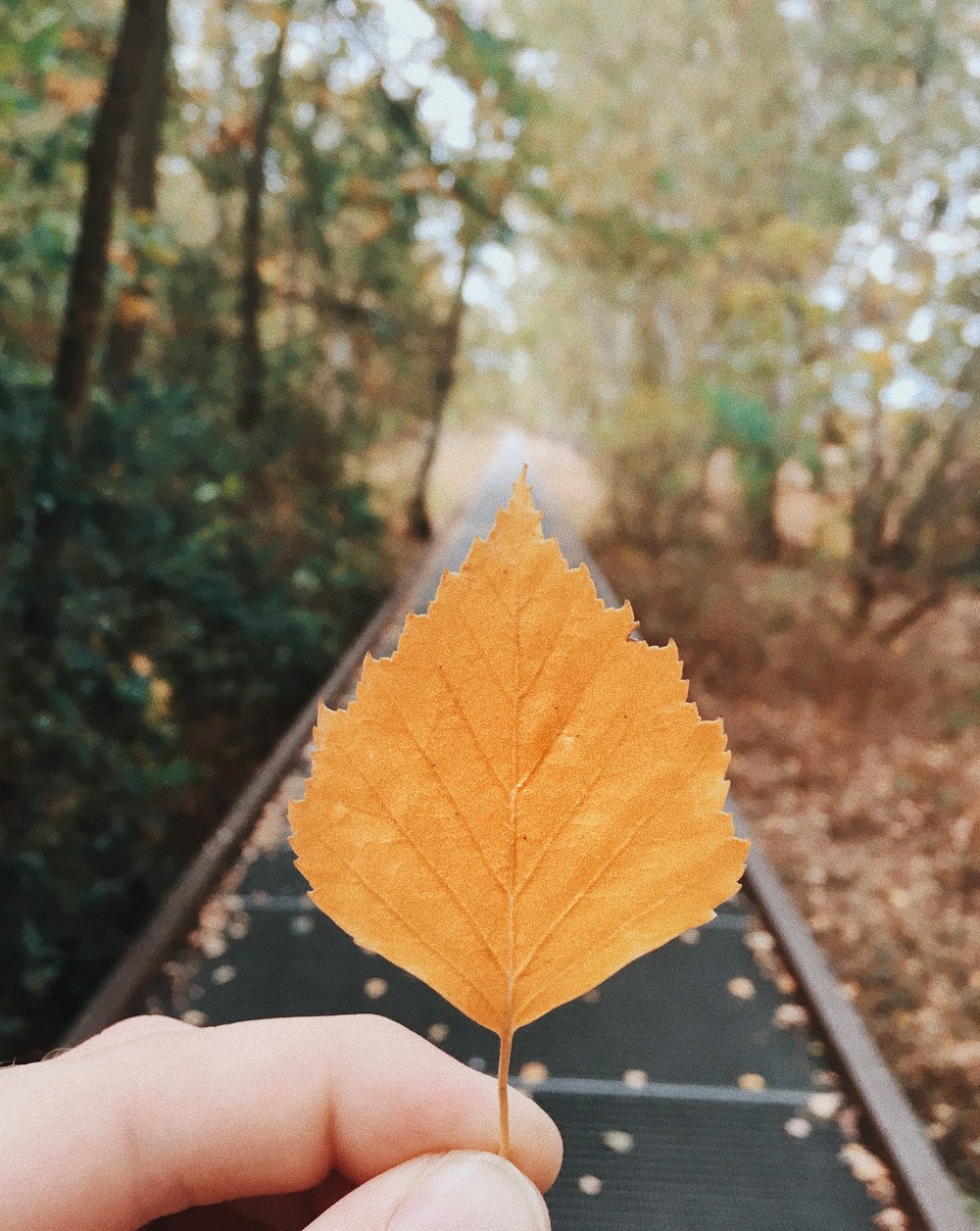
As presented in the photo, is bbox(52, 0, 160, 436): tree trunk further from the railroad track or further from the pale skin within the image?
the pale skin

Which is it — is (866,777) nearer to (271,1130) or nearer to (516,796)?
(271,1130)

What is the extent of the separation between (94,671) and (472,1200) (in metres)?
3.44

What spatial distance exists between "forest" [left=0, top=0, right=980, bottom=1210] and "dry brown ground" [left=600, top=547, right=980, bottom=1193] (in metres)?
0.03

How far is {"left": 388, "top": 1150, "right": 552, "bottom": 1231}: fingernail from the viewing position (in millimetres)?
828

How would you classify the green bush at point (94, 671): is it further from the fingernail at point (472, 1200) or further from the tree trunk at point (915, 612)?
the tree trunk at point (915, 612)

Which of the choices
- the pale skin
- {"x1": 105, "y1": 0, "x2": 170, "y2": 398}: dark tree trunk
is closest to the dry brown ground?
the pale skin

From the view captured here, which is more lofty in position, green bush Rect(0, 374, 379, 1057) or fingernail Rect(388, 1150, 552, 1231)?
green bush Rect(0, 374, 379, 1057)

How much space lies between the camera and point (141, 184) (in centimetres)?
671

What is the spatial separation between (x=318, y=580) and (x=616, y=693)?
817 centimetres

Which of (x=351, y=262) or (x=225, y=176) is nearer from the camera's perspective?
(x=225, y=176)

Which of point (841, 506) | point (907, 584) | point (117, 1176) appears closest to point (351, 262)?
point (841, 506)

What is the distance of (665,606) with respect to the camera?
33.4 ft

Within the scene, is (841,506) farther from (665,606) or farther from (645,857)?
(645,857)

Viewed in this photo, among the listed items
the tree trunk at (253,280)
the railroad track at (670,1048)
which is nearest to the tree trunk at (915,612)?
the railroad track at (670,1048)
